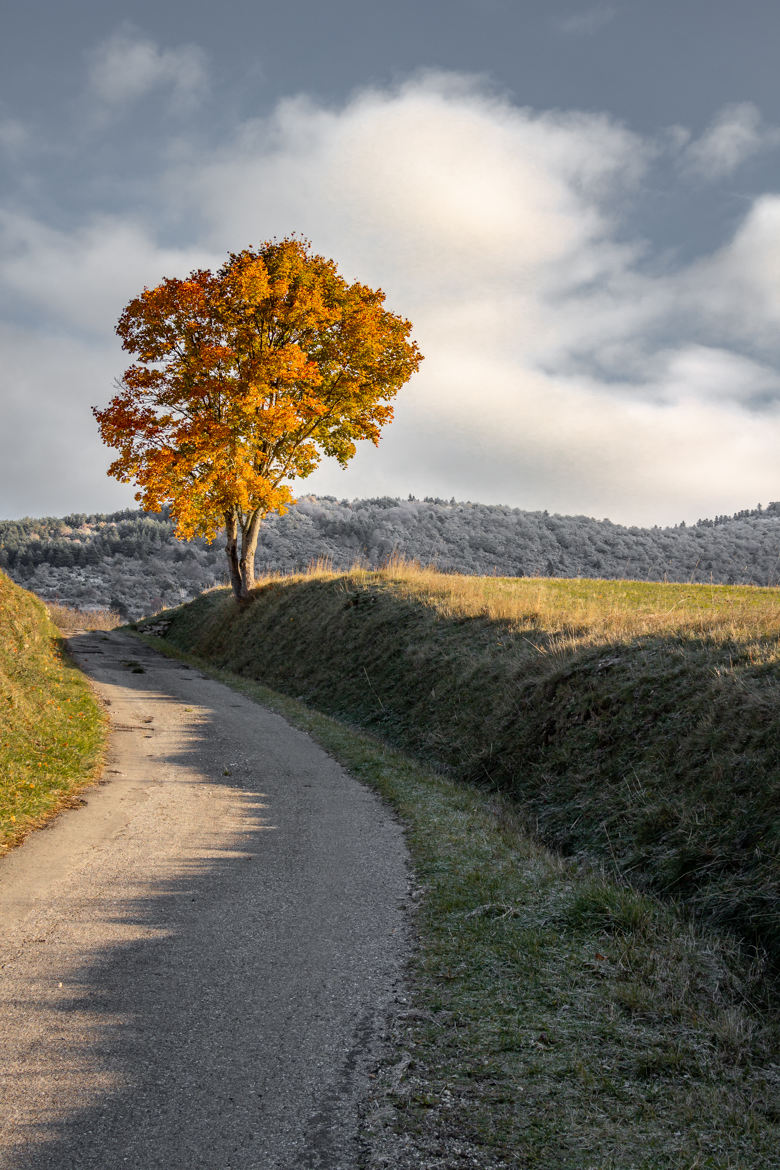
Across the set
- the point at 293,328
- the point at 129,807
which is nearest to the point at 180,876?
the point at 129,807

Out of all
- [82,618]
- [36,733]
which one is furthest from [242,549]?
[36,733]

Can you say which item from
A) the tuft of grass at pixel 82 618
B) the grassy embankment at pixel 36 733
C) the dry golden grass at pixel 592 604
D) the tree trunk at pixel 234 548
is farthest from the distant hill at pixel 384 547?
the grassy embankment at pixel 36 733

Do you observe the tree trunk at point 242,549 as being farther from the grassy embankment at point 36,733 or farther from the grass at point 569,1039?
the grass at point 569,1039

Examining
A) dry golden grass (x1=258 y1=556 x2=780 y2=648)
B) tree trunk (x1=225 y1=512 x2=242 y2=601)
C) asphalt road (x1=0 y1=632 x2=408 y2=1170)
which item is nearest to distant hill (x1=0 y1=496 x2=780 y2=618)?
tree trunk (x1=225 y1=512 x2=242 y2=601)

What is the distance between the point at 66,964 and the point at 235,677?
16.9 meters

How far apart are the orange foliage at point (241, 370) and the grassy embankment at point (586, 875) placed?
1088cm

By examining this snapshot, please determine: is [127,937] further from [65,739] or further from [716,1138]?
[65,739]

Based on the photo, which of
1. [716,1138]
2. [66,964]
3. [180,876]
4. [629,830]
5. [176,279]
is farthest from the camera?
[176,279]

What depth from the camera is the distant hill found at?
45125 millimetres

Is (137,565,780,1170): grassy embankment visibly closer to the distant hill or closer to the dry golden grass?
the dry golden grass

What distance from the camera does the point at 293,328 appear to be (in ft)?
81.0

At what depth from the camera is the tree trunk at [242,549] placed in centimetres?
2744

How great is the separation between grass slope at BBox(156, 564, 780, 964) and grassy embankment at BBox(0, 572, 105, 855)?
5640mm

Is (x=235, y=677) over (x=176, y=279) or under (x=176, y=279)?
under
